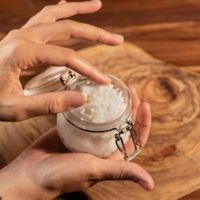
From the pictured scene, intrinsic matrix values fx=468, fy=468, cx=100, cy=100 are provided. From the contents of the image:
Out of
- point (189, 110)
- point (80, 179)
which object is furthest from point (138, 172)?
point (189, 110)

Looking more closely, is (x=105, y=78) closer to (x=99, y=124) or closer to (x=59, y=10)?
(x=99, y=124)

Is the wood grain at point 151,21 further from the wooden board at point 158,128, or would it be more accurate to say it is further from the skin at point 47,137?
the skin at point 47,137

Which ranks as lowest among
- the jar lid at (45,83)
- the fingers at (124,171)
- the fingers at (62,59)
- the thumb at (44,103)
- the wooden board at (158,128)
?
the wooden board at (158,128)

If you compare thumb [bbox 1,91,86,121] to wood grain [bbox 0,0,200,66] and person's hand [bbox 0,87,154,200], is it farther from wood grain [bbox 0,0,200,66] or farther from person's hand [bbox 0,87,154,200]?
wood grain [bbox 0,0,200,66]

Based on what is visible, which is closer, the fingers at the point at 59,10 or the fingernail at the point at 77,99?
the fingernail at the point at 77,99

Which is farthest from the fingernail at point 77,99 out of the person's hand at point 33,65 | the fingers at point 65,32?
the fingers at point 65,32

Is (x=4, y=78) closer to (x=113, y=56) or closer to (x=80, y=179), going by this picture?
(x=80, y=179)

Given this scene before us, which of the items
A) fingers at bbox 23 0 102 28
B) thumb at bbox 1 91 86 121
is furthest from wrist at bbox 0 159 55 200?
fingers at bbox 23 0 102 28
